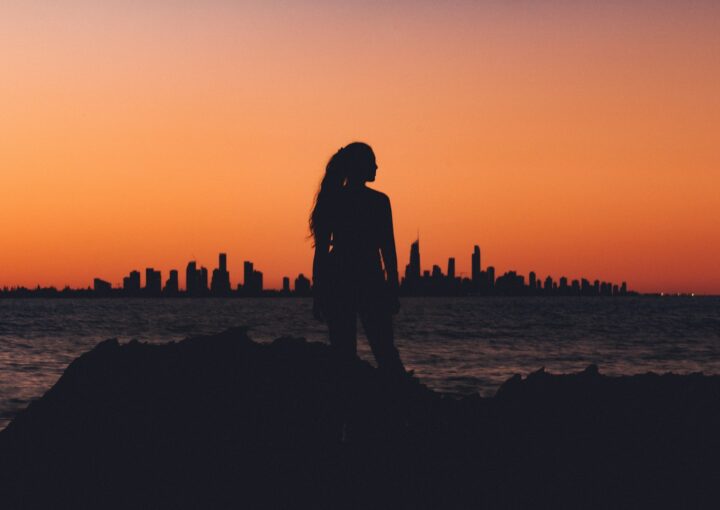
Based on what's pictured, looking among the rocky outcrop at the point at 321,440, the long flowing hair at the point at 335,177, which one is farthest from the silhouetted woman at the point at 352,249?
the rocky outcrop at the point at 321,440

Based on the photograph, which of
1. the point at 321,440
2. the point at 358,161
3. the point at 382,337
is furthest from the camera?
the point at 321,440

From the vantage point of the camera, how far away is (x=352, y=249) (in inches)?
290

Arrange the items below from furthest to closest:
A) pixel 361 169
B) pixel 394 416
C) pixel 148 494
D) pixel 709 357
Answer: pixel 709 357, pixel 394 416, pixel 148 494, pixel 361 169

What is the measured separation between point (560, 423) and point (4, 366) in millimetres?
32425

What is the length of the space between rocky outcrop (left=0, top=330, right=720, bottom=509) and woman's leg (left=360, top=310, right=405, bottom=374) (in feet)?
0.51

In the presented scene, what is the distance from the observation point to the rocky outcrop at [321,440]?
7.64 meters

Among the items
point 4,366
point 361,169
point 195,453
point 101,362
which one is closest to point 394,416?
point 195,453

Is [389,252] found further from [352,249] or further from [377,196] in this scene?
[377,196]

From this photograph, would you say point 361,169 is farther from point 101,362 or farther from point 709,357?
point 709,357

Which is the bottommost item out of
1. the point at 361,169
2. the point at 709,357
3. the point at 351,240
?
the point at 709,357

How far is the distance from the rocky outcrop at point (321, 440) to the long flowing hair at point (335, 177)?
130 cm

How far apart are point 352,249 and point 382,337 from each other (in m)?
0.81

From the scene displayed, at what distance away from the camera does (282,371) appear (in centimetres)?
959

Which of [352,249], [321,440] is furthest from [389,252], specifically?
[321,440]
